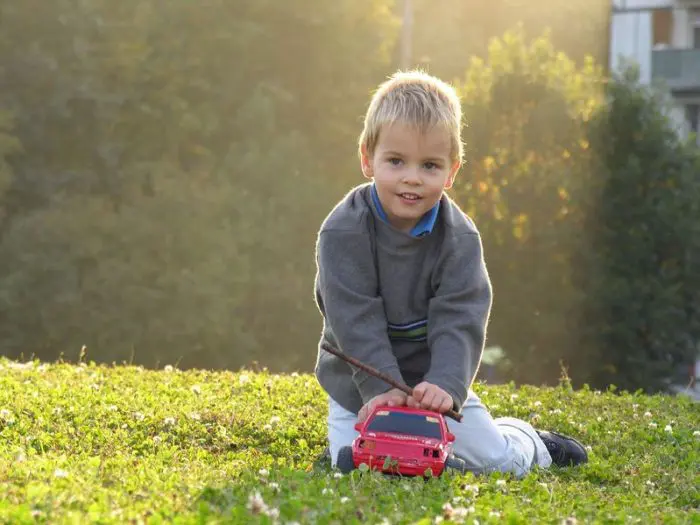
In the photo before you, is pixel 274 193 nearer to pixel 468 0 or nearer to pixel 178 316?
pixel 178 316

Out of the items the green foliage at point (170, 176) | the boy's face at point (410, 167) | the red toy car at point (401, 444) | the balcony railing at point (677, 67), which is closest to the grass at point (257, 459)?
the red toy car at point (401, 444)

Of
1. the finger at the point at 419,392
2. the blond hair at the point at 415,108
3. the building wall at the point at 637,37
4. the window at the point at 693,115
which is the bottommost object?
the finger at the point at 419,392

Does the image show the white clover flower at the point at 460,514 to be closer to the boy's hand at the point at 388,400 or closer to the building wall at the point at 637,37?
the boy's hand at the point at 388,400

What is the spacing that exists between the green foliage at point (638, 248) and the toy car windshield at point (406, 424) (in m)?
30.3

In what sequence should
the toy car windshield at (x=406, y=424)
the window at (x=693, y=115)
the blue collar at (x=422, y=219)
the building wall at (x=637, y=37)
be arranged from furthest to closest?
1. the window at (x=693, y=115)
2. the building wall at (x=637, y=37)
3. the blue collar at (x=422, y=219)
4. the toy car windshield at (x=406, y=424)

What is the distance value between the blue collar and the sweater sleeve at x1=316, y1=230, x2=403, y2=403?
191mm

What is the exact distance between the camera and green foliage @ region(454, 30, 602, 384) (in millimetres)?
36844

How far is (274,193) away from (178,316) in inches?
192

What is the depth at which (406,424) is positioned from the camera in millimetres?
6246

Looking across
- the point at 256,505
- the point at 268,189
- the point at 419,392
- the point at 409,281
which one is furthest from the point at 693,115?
the point at 256,505

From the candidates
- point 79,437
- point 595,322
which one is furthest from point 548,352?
point 79,437

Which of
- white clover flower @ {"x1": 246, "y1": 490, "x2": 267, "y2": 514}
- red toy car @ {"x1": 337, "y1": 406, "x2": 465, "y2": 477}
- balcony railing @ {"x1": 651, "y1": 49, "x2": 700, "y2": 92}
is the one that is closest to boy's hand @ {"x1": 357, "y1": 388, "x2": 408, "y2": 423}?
red toy car @ {"x1": 337, "y1": 406, "x2": 465, "y2": 477}

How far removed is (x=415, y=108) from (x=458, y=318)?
1.14 m

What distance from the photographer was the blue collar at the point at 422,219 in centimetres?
687
